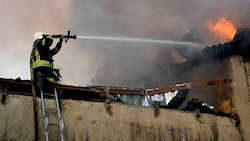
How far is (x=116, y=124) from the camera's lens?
306 inches

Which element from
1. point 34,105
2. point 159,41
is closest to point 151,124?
point 34,105

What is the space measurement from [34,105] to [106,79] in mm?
9858

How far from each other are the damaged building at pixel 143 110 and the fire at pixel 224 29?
1018 mm

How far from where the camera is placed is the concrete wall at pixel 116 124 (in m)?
6.72

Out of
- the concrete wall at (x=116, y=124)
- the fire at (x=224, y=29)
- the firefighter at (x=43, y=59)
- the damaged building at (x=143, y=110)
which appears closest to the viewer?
the concrete wall at (x=116, y=124)

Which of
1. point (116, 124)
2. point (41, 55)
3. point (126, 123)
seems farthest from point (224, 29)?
point (41, 55)

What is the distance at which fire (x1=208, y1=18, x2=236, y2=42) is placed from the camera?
38.4ft

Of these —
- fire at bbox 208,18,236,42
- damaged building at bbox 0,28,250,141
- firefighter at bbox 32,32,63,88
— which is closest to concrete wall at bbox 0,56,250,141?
damaged building at bbox 0,28,250,141

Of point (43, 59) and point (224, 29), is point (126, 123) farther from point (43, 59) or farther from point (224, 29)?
point (224, 29)

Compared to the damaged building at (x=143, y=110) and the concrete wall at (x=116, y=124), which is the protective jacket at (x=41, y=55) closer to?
the damaged building at (x=143, y=110)

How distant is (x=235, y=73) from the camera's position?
995cm

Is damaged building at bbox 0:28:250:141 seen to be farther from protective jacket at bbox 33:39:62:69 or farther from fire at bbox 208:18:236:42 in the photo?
fire at bbox 208:18:236:42

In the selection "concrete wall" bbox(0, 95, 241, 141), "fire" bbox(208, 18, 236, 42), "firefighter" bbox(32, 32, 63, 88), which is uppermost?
"fire" bbox(208, 18, 236, 42)

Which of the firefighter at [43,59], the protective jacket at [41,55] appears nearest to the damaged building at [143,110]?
the firefighter at [43,59]
